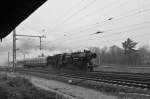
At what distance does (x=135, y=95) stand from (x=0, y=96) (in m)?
6.92

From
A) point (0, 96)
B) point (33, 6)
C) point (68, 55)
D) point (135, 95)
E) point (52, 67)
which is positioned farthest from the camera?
point (52, 67)

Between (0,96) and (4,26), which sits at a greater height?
(4,26)

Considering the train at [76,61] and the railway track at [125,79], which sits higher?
the train at [76,61]

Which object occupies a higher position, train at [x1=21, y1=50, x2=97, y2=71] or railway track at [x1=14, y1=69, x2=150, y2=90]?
train at [x1=21, y1=50, x2=97, y2=71]

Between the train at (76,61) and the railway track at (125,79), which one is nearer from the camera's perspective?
the railway track at (125,79)

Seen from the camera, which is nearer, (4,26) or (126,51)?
(4,26)

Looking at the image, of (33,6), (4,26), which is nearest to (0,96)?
(4,26)

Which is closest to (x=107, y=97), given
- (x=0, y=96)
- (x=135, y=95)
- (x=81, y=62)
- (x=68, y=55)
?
(x=135, y=95)

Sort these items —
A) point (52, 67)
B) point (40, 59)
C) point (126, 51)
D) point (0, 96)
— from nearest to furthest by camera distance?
point (0, 96) → point (52, 67) → point (40, 59) → point (126, 51)

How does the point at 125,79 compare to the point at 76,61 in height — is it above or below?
below

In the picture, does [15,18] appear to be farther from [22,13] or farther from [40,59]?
[40,59]

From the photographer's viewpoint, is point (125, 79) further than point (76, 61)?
No

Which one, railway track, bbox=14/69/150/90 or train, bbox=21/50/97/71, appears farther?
train, bbox=21/50/97/71

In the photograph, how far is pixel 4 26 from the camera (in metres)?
12.1
